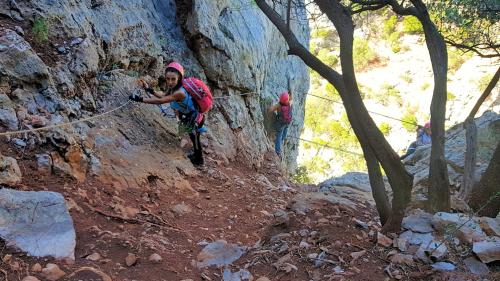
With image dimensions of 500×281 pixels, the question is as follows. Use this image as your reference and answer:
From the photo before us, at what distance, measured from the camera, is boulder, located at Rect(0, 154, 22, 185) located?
13.2ft

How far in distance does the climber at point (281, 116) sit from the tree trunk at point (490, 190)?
612cm

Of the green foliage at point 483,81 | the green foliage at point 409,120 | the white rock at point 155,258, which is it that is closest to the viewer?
the white rock at point 155,258

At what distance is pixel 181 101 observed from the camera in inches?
255

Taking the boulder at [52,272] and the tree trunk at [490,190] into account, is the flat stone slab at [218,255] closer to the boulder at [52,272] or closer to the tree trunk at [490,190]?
the boulder at [52,272]

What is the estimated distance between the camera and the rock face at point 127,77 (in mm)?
5008

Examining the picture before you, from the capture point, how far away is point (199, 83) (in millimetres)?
6504

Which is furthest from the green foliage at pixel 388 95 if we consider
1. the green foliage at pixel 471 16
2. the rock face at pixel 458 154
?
the green foliage at pixel 471 16

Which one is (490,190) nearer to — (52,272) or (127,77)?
(52,272)

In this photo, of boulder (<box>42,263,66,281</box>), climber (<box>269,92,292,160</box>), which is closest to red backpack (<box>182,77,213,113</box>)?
boulder (<box>42,263,66,281</box>)

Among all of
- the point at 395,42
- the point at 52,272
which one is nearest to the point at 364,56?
the point at 395,42

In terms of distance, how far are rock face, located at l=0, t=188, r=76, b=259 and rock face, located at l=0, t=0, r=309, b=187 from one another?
2.74ft

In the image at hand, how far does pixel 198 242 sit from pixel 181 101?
2.53m

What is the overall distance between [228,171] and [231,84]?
2.43 metres

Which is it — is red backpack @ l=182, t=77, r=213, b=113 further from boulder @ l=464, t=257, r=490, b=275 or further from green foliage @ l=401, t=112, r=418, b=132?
green foliage @ l=401, t=112, r=418, b=132
